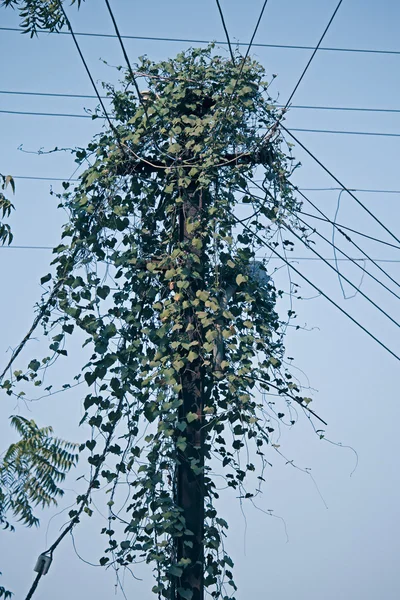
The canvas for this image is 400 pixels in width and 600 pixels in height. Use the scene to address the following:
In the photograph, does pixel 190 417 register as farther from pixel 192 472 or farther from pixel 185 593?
pixel 185 593

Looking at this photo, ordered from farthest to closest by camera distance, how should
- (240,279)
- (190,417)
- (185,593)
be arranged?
(240,279) < (190,417) < (185,593)

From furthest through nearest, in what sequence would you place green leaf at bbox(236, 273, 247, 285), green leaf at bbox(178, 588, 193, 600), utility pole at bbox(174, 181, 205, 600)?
green leaf at bbox(236, 273, 247, 285)
utility pole at bbox(174, 181, 205, 600)
green leaf at bbox(178, 588, 193, 600)

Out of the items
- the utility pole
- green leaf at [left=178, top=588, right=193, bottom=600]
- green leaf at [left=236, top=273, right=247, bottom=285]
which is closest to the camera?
green leaf at [left=178, top=588, right=193, bottom=600]

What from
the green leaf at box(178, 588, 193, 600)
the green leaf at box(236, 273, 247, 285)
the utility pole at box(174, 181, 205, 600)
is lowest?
the green leaf at box(178, 588, 193, 600)

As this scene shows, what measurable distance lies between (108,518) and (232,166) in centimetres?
207

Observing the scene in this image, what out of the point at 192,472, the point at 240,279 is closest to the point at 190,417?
the point at 192,472

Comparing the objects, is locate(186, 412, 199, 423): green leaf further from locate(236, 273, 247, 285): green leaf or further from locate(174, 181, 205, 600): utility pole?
locate(236, 273, 247, 285): green leaf

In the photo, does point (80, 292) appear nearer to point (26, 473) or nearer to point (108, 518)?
point (108, 518)

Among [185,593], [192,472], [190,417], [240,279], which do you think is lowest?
[185,593]

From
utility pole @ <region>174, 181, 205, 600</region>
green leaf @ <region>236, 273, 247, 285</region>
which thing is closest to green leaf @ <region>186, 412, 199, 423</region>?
utility pole @ <region>174, 181, 205, 600</region>

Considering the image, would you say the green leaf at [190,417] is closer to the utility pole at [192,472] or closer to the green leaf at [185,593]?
the utility pole at [192,472]

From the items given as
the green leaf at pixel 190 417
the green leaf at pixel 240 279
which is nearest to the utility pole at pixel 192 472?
the green leaf at pixel 190 417

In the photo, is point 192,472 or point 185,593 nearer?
point 185,593

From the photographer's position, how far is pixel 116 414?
4.27 m
